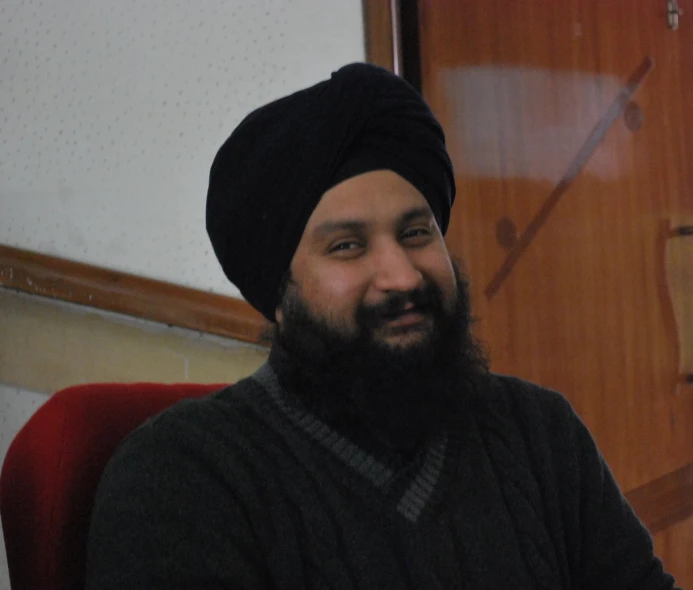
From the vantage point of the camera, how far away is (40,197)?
3.89ft

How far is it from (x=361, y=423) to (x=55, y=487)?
1.18 feet

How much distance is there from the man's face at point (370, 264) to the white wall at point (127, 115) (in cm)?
42

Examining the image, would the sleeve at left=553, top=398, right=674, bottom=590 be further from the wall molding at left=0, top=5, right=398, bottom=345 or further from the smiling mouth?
the wall molding at left=0, top=5, right=398, bottom=345

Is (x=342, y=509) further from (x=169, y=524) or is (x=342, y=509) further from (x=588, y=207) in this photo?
(x=588, y=207)

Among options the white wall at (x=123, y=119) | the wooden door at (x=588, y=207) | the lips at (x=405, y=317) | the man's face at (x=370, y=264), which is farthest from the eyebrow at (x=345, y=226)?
the wooden door at (x=588, y=207)

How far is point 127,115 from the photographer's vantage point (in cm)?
126

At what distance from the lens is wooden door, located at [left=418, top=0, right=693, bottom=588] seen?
173 cm

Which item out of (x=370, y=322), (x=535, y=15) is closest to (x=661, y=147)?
(x=535, y=15)

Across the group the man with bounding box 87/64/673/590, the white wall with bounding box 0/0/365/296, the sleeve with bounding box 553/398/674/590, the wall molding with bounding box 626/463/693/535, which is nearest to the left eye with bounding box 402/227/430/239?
the man with bounding box 87/64/673/590

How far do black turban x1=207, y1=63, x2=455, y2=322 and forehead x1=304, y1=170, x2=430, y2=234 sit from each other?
1 cm

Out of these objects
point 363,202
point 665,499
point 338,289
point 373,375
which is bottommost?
point 665,499

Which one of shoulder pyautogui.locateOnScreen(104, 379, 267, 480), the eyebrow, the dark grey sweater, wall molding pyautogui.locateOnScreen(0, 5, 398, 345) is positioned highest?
the eyebrow

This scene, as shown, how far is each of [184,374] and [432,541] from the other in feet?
2.00

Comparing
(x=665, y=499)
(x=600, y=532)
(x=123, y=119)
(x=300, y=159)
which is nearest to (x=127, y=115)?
(x=123, y=119)
